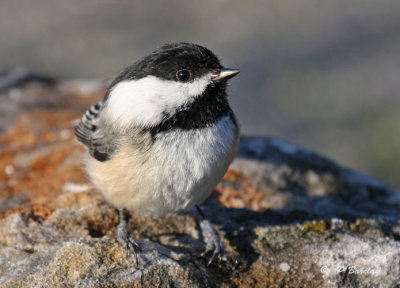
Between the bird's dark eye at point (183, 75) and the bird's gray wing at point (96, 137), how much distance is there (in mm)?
685

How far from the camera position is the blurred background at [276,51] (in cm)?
977

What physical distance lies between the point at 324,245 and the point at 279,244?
32 centimetres

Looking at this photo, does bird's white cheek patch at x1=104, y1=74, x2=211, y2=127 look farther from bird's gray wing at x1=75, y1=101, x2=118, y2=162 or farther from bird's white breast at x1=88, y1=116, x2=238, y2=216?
bird's gray wing at x1=75, y1=101, x2=118, y2=162

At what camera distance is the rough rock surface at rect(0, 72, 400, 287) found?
318 centimetres

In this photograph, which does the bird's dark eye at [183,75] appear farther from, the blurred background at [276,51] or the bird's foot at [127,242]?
the blurred background at [276,51]

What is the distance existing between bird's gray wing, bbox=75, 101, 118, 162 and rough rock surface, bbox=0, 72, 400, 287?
40 cm

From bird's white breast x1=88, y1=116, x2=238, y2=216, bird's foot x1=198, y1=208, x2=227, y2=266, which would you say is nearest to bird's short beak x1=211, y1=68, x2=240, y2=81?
bird's white breast x1=88, y1=116, x2=238, y2=216

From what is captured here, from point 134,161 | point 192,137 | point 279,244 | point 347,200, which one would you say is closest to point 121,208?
point 134,161

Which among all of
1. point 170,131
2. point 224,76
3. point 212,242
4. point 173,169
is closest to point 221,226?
point 212,242

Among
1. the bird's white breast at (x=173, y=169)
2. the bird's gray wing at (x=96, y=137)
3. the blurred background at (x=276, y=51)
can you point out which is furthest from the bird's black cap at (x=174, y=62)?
the blurred background at (x=276, y=51)

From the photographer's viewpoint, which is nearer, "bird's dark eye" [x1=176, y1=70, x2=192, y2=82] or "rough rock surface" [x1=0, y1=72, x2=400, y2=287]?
"rough rock surface" [x1=0, y1=72, x2=400, y2=287]

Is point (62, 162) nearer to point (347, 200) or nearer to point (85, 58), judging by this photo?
point (347, 200)

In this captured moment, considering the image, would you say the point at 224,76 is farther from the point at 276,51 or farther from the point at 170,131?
the point at 276,51

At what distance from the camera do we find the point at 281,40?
12.8 metres
